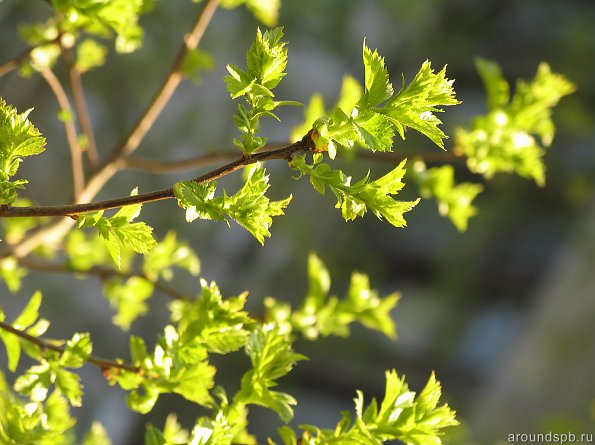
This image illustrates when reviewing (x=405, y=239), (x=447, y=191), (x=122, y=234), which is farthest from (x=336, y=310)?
(x=405, y=239)

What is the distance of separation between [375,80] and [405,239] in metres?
2.29

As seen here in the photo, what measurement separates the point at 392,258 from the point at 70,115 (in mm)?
1953

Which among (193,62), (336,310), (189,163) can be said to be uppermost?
(193,62)

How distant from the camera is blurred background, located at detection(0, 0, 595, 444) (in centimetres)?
194

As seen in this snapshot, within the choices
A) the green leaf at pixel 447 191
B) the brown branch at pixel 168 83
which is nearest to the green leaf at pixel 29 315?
the brown branch at pixel 168 83

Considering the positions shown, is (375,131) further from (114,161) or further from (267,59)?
(114,161)

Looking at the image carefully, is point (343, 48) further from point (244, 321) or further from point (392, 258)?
Answer: point (244, 321)

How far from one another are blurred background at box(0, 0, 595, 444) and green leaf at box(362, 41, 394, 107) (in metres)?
1.54

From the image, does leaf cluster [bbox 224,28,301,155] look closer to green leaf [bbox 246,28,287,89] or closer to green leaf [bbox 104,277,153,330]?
green leaf [bbox 246,28,287,89]

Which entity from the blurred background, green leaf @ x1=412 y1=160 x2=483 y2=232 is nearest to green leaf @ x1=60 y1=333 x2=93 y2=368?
green leaf @ x1=412 y1=160 x2=483 y2=232

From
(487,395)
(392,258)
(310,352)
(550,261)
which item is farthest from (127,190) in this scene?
(550,261)

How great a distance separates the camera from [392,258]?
2609 millimetres

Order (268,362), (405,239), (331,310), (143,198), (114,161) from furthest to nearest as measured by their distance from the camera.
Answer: (405,239) → (114,161) → (331,310) → (268,362) → (143,198)

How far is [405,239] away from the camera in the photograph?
8.59 ft
